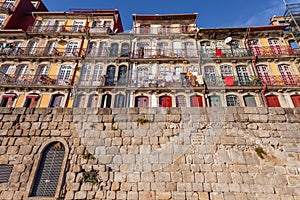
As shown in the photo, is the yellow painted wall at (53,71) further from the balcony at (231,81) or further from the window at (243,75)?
the window at (243,75)

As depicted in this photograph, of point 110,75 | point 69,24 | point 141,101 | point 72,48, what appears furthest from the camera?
point 69,24

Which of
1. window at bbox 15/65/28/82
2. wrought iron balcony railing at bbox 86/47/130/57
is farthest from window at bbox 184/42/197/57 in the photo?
window at bbox 15/65/28/82

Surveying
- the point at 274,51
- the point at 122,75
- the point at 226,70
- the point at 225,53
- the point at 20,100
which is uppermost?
the point at 225,53

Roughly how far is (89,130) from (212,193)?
3216mm

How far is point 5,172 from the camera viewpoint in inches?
149

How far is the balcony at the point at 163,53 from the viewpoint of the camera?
17484mm

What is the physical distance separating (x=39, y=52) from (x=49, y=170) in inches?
691

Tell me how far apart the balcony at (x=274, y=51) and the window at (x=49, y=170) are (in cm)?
1927

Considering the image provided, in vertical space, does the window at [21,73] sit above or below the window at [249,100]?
above

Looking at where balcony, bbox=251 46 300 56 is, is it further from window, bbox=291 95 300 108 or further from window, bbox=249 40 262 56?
window, bbox=291 95 300 108

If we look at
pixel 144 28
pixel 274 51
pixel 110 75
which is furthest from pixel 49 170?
pixel 274 51

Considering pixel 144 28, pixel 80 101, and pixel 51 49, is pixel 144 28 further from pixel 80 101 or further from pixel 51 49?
pixel 80 101

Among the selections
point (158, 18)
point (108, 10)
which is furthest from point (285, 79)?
point (108, 10)

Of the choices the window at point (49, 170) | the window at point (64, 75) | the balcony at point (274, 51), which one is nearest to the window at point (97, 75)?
the window at point (64, 75)
